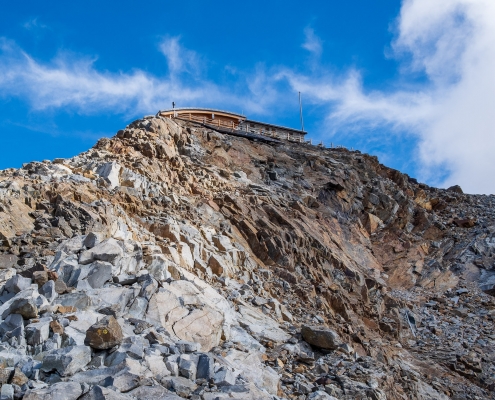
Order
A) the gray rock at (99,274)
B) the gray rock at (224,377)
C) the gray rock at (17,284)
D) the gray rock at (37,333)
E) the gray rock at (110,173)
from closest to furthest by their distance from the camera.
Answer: the gray rock at (37,333), the gray rock at (224,377), the gray rock at (17,284), the gray rock at (99,274), the gray rock at (110,173)

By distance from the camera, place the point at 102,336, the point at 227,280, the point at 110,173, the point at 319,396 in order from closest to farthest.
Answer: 1. the point at 102,336
2. the point at 319,396
3. the point at 227,280
4. the point at 110,173

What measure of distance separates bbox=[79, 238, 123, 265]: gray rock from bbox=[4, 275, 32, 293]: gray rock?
1.78 metres

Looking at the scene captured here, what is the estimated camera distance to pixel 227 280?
59.8ft

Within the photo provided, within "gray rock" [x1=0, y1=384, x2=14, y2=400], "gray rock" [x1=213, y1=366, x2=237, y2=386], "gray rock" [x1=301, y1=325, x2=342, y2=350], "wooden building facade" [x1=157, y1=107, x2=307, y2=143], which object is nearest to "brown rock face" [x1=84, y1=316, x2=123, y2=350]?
"gray rock" [x1=0, y1=384, x2=14, y2=400]

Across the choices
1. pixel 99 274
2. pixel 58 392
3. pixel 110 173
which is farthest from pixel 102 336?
pixel 110 173

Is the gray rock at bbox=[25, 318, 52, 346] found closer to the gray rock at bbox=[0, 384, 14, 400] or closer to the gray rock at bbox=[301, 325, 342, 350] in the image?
the gray rock at bbox=[0, 384, 14, 400]

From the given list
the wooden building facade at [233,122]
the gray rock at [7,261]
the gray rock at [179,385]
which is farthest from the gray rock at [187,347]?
the wooden building facade at [233,122]

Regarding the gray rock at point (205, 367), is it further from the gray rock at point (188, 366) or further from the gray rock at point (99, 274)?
the gray rock at point (99, 274)

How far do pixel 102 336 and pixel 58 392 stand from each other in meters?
1.78

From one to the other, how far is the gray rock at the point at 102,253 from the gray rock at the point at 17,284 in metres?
Answer: 1.78

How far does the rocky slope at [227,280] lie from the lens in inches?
406

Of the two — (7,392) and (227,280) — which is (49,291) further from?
(227,280)

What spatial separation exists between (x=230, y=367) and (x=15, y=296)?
5236mm

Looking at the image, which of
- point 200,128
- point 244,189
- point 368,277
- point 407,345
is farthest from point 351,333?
point 200,128
